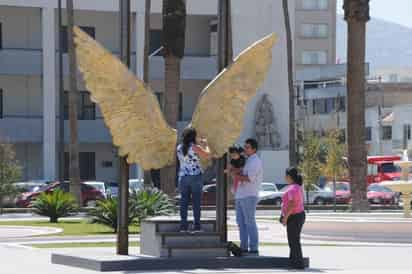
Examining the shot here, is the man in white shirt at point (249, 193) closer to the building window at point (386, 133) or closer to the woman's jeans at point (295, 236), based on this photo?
the woman's jeans at point (295, 236)

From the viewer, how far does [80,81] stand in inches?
2544

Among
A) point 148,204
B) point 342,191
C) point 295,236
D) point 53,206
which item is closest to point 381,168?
point 342,191

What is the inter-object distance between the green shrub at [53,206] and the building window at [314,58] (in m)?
81.1

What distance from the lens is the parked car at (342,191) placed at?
Result: 2277 inches

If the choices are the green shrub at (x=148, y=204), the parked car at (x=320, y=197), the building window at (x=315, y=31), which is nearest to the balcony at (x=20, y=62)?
the parked car at (x=320, y=197)

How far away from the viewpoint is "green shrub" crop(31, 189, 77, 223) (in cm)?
3603

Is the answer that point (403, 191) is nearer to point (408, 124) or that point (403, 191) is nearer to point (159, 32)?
point (159, 32)

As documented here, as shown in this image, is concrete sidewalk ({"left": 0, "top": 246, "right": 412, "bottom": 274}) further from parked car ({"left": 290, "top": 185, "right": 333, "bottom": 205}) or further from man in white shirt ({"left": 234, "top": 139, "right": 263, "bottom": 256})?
parked car ({"left": 290, "top": 185, "right": 333, "bottom": 205})

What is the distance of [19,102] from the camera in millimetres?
65125

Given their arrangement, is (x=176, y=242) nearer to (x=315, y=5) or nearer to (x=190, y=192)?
(x=190, y=192)

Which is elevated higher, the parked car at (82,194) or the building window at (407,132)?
the building window at (407,132)

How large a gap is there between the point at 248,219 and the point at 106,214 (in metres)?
10.4

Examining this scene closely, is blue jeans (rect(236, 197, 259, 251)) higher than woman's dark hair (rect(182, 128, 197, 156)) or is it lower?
lower

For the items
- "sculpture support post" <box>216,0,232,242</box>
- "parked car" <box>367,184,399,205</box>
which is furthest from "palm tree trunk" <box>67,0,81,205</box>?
"sculpture support post" <box>216,0,232,242</box>
